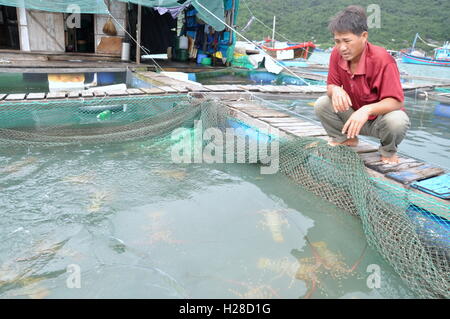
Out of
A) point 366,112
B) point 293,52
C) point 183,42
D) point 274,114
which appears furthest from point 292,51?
point 366,112

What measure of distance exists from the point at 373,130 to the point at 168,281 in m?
2.32

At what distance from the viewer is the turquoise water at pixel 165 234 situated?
2316 millimetres

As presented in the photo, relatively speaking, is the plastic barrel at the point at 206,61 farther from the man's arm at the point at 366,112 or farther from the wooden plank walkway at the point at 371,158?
the man's arm at the point at 366,112

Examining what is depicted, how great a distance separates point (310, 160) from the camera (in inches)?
145

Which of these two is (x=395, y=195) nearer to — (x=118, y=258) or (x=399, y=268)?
(x=399, y=268)

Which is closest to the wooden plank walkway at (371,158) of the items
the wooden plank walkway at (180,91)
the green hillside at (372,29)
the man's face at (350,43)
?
the wooden plank walkway at (180,91)

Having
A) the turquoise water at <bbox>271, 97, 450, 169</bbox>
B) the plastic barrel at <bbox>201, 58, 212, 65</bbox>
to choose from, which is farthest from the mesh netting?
the plastic barrel at <bbox>201, 58, 212, 65</bbox>


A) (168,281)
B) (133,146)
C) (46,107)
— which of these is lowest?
(168,281)

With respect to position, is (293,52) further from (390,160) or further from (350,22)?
(350,22)

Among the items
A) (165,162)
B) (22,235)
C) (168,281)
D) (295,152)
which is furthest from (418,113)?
(22,235)

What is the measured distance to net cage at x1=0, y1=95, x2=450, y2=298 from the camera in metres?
2.44

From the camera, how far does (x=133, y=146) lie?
499 cm

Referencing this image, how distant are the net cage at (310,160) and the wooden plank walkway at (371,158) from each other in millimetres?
58

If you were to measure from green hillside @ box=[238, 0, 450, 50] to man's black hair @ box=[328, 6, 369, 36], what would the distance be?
40.2 m
